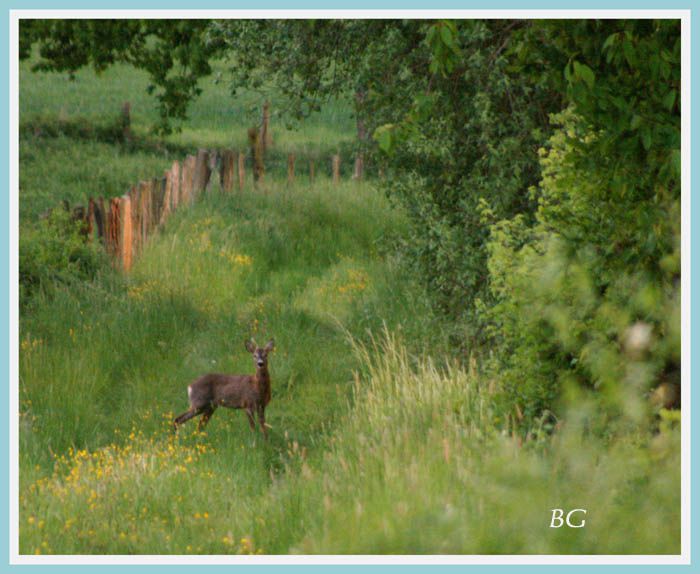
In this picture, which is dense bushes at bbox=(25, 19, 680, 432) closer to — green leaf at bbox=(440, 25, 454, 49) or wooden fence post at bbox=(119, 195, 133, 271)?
green leaf at bbox=(440, 25, 454, 49)

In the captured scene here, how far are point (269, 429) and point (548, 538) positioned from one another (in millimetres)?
3836

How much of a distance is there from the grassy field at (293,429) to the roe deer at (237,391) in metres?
0.16

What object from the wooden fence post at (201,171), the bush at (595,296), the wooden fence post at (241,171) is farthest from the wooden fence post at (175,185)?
the bush at (595,296)

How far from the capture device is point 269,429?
975 cm

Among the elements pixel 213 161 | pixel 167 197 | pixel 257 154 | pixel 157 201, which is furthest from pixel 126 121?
pixel 157 201

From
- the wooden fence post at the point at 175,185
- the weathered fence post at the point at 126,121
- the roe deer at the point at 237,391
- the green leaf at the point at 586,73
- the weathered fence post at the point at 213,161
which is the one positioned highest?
the weathered fence post at the point at 126,121

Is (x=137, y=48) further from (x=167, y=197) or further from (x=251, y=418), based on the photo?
(x=251, y=418)

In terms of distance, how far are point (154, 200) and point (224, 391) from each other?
261 inches

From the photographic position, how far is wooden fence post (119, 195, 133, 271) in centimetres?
1341

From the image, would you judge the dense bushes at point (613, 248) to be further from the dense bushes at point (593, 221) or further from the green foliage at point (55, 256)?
the green foliage at point (55, 256)

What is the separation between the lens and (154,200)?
50.8 feet

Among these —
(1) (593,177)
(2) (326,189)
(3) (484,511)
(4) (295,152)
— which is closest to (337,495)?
(3) (484,511)

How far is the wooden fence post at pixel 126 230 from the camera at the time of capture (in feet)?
44.0

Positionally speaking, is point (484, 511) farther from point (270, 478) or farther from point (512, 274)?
point (270, 478)
